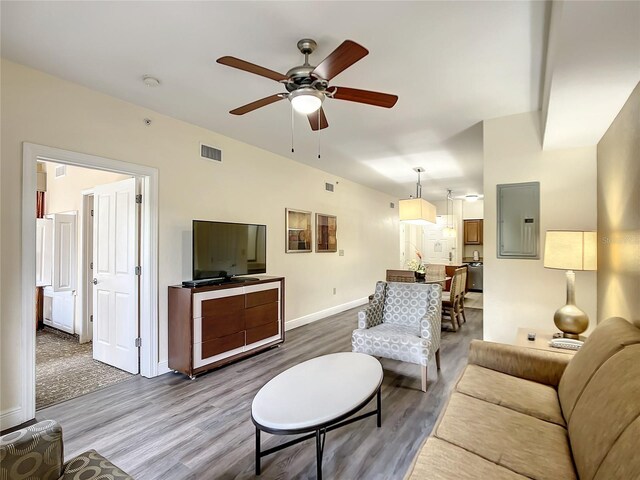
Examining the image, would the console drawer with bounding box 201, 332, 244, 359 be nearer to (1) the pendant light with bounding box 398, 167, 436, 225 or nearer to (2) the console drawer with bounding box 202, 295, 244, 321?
(2) the console drawer with bounding box 202, 295, 244, 321

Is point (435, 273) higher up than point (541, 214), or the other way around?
point (541, 214)

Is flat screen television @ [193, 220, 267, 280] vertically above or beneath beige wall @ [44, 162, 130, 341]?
beneath

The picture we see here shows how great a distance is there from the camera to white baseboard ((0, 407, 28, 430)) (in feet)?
8.04

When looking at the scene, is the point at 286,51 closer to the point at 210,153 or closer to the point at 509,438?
the point at 210,153

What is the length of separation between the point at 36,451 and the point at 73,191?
4813 millimetres

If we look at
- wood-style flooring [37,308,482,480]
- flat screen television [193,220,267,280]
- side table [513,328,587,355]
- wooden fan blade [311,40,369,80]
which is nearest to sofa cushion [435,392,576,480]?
wood-style flooring [37,308,482,480]

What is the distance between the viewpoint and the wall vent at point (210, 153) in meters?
3.95

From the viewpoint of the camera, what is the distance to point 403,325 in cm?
359

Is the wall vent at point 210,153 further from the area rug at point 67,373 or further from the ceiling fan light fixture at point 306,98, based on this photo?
the area rug at point 67,373

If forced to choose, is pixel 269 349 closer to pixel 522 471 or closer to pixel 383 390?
pixel 383 390

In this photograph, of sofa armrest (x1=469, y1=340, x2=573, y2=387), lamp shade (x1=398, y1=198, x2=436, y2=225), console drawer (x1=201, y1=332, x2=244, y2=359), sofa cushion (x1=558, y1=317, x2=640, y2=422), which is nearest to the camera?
sofa cushion (x1=558, y1=317, x2=640, y2=422)

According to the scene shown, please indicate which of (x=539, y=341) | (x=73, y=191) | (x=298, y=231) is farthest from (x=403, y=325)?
(x=73, y=191)

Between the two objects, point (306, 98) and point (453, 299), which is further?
point (453, 299)

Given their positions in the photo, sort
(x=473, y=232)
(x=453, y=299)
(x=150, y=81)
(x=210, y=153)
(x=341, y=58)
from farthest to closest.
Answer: (x=473, y=232) → (x=453, y=299) → (x=210, y=153) → (x=150, y=81) → (x=341, y=58)
